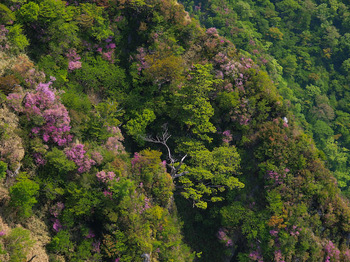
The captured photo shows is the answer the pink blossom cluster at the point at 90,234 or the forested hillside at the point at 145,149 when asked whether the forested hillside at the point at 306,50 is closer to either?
the forested hillside at the point at 145,149

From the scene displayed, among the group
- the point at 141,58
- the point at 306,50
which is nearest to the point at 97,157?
the point at 141,58

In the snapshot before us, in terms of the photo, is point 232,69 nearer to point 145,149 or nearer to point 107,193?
point 145,149

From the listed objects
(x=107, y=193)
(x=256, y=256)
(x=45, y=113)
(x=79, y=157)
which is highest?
(x=45, y=113)

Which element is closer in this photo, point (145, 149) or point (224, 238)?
point (145, 149)

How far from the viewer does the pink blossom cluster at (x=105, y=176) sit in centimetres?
3166

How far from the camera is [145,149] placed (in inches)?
1673

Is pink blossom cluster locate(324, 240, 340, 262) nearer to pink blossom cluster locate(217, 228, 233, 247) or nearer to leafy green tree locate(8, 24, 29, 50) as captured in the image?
pink blossom cluster locate(217, 228, 233, 247)

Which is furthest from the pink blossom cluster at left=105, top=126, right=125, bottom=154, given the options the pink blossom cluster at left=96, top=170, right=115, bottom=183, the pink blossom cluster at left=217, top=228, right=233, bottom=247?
the pink blossom cluster at left=217, top=228, right=233, bottom=247

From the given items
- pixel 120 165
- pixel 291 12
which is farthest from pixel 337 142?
pixel 120 165

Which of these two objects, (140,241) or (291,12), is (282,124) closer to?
(140,241)

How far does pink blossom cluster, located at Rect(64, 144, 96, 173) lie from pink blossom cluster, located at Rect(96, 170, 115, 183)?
4.13 feet

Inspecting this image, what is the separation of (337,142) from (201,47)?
61.6 m

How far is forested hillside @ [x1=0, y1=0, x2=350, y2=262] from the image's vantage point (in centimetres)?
2986

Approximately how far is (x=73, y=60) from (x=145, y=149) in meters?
13.9
